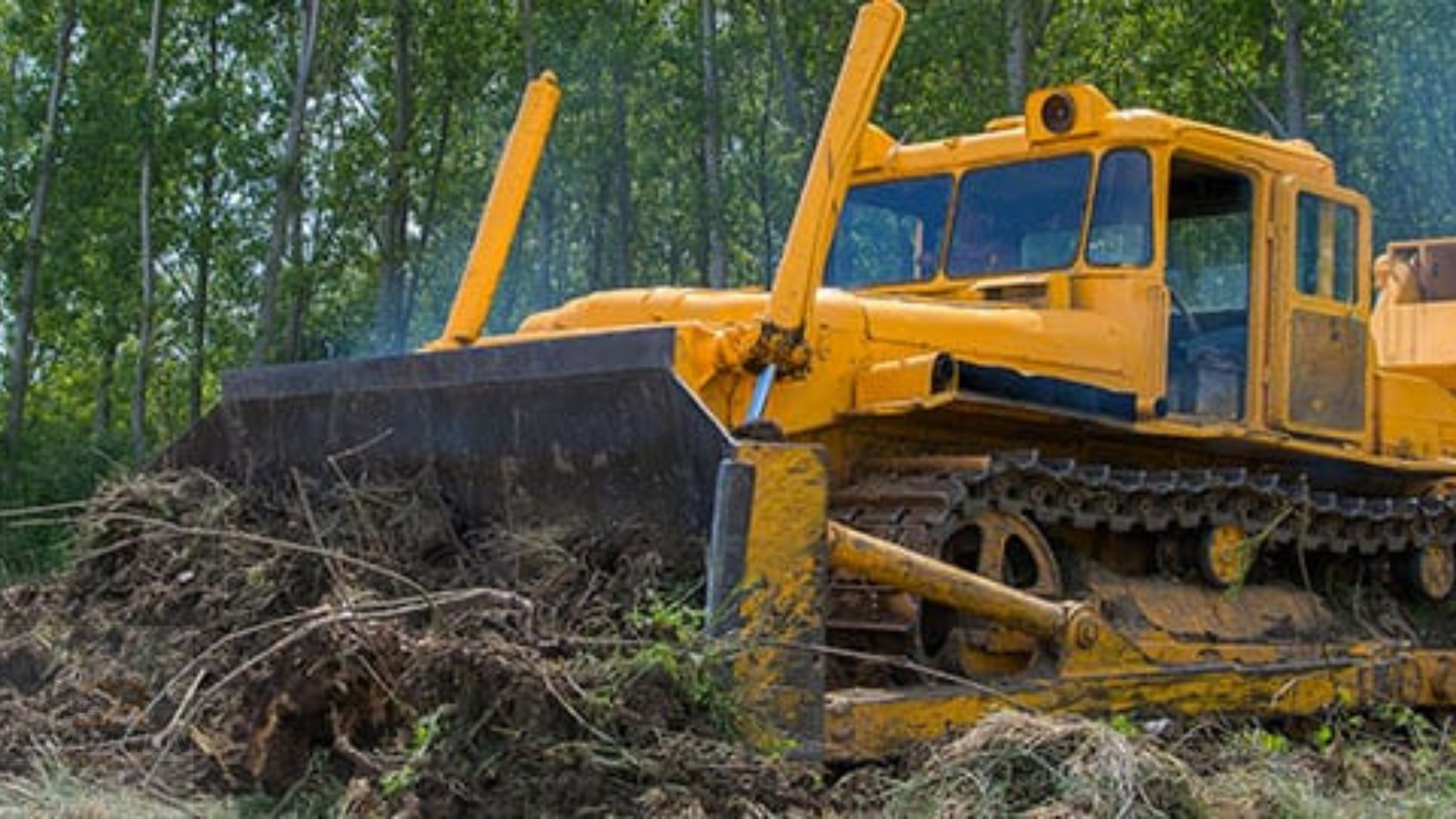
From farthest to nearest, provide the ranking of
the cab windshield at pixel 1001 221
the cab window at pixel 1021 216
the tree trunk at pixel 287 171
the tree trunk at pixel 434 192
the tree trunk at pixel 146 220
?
the tree trunk at pixel 434 192, the tree trunk at pixel 287 171, the tree trunk at pixel 146 220, the cab window at pixel 1021 216, the cab windshield at pixel 1001 221

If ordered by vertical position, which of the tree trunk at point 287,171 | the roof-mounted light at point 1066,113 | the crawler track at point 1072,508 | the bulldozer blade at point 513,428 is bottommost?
the crawler track at point 1072,508

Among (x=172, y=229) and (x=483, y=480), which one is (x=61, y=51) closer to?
(x=172, y=229)

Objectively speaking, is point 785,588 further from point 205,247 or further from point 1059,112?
point 205,247

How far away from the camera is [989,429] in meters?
8.73

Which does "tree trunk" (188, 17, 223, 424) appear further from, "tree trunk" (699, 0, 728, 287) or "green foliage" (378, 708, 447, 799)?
"green foliage" (378, 708, 447, 799)

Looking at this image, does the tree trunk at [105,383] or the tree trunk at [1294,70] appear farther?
the tree trunk at [105,383]

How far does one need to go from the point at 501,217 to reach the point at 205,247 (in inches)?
791

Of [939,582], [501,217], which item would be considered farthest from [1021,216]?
[939,582]

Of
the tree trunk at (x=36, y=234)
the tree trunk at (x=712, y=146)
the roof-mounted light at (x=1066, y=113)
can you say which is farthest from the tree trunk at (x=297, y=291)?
the roof-mounted light at (x=1066, y=113)

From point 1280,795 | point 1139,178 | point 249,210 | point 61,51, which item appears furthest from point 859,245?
point 249,210

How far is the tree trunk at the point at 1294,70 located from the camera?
2441cm

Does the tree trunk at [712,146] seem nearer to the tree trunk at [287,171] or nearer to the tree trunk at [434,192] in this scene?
the tree trunk at [434,192]

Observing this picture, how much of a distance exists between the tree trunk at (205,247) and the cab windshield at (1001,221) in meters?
19.2

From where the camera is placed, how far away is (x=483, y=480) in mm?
8078
